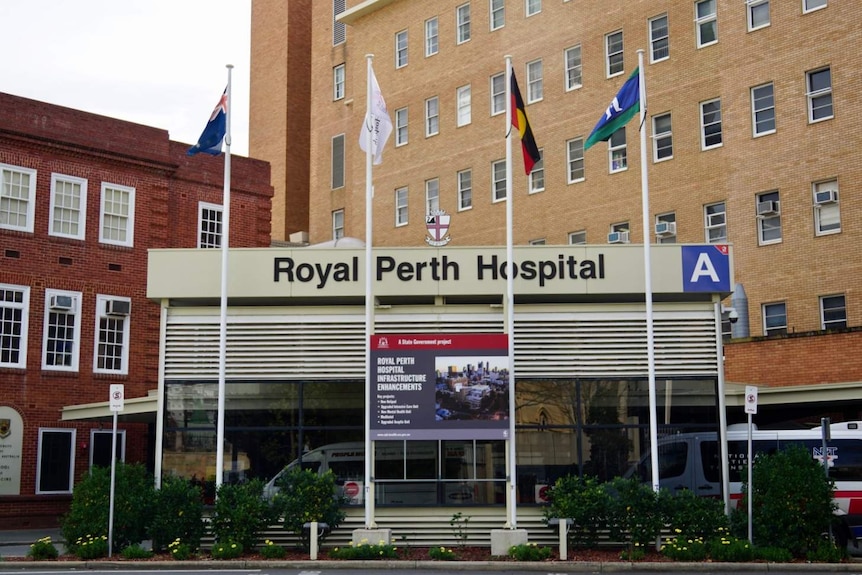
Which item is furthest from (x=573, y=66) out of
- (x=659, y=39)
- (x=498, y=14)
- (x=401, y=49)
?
(x=401, y=49)

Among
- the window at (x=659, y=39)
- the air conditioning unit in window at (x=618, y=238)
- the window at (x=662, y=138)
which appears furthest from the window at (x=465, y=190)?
the window at (x=659, y=39)

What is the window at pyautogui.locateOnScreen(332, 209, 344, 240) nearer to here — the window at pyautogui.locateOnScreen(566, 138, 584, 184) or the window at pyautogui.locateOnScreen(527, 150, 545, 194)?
the window at pyautogui.locateOnScreen(527, 150, 545, 194)

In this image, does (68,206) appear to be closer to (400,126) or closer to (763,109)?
(400,126)

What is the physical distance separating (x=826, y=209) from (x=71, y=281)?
23.6 m

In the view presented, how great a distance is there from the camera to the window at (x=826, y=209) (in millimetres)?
34938

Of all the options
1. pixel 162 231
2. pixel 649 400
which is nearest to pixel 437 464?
pixel 649 400

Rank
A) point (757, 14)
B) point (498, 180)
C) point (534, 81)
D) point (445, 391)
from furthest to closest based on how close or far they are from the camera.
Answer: point (498, 180), point (534, 81), point (757, 14), point (445, 391)

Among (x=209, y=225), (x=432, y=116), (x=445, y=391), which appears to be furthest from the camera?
(x=432, y=116)

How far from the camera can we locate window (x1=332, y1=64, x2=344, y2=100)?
58.3 metres

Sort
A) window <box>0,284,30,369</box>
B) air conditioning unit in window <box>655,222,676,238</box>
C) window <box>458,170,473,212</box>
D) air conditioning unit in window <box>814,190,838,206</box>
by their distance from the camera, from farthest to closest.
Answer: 1. window <box>458,170,473,212</box>
2. air conditioning unit in window <box>655,222,676,238</box>
3. air conditioning unit in window <box>814,190,838,206</box>
4. window <box>0,284,30,369</box>

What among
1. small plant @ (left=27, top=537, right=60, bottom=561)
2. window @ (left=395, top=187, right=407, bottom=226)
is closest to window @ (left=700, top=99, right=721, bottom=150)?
window @ (left=395, top=187, right=407, bottom=226)

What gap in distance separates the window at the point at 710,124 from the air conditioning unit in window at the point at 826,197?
4.77 metres

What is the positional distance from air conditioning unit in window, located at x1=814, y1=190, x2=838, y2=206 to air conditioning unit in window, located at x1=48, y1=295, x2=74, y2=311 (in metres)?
23.2

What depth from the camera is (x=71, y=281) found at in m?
34.7
